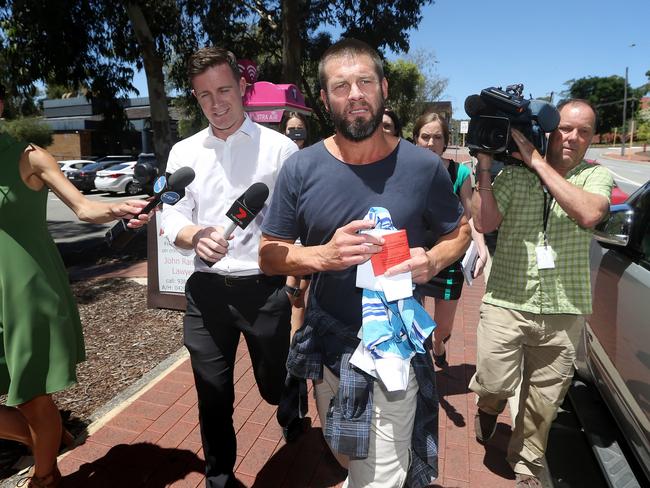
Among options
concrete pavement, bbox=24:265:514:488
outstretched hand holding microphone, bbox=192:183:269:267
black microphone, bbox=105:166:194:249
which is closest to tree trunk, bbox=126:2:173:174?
concrete pavement, bbox=24:265:514:488

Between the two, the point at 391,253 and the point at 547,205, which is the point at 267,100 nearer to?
the point at 547,205

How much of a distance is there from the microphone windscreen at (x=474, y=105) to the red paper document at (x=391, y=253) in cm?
101

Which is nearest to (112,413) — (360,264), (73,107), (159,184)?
(159,184)

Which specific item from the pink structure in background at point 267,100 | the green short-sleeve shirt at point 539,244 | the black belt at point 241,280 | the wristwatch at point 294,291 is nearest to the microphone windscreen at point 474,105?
the green short-sleeve shirt at point 539,244

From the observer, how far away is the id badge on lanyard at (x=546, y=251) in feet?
8.69

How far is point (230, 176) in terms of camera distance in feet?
8.36

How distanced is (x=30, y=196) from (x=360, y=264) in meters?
1.73

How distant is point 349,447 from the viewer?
75.0 inches

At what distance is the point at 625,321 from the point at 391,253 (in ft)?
5.58

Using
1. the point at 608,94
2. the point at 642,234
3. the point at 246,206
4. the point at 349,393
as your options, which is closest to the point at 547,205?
the point at 642,234

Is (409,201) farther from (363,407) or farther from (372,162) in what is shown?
(363,407)

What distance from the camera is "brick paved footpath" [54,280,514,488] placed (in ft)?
9.53

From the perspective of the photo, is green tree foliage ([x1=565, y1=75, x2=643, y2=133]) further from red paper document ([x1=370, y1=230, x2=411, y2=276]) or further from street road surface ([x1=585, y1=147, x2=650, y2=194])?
red paper document ([x1=370, y1=230, x2=411, y2=276])

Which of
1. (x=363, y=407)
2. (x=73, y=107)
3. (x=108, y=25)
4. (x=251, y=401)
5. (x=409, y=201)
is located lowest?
(x=251, y=401)
